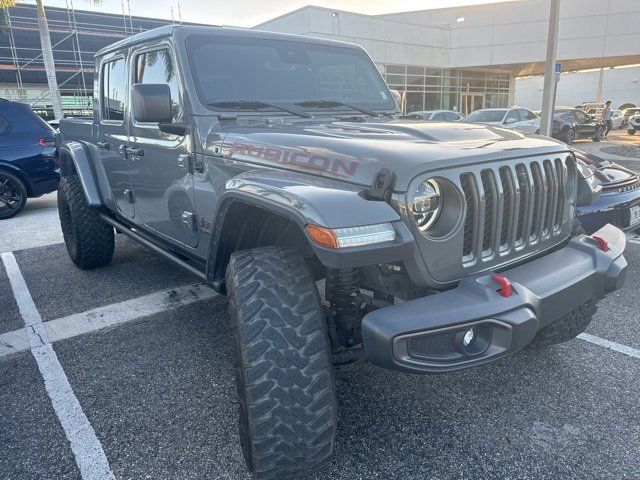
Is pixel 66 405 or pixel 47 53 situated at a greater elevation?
pixel 47 53

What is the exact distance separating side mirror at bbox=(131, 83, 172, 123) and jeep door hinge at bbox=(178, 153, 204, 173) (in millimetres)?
281

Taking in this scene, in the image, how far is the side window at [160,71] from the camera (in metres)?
2.96

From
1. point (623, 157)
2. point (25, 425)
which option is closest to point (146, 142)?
point (25, 425)

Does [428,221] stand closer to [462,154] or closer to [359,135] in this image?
[462,154]

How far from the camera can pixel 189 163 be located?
2.88 meters

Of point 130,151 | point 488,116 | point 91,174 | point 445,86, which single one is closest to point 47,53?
point 91,174

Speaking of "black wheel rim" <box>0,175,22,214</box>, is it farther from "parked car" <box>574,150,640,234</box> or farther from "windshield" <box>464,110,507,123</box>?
"windshield" <box>464,110,507,123</box>

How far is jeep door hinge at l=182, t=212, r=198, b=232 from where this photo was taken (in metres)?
2.94

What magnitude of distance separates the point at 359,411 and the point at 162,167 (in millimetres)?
1969

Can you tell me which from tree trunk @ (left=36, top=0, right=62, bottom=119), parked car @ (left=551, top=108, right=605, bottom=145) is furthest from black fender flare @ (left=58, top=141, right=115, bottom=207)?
parked car @ (left=551, top=108, right=605, bottom=145)

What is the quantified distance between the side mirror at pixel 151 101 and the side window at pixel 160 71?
0.26 m

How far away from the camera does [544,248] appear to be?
7.92 ft

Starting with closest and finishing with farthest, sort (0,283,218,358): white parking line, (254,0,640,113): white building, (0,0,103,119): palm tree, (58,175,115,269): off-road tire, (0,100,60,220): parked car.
→ (0,283,218,358): white parking line < (58,175,115,269): off-road tire < (0,100,60,220): parked car < (0,0,103,119): palm tree < (254,0,640,113): white building

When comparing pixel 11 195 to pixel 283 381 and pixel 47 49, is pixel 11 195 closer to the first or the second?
pixel 283 381
